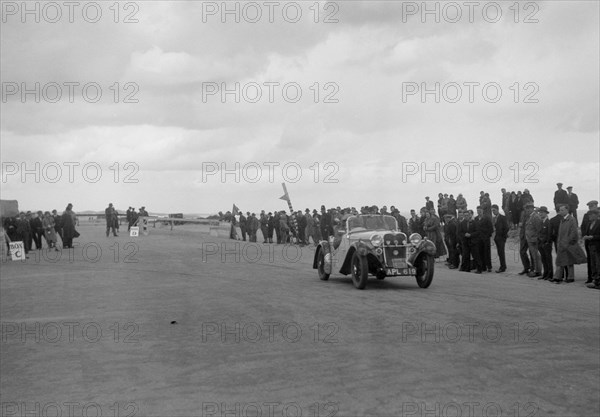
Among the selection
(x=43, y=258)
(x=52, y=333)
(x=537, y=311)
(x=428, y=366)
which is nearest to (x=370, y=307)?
(x=537, y=311)

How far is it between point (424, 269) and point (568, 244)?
3.51 m

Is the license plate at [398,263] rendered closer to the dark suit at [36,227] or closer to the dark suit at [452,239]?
the dark suit at [452,239]

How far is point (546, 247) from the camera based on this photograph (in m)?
17.6

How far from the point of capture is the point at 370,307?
12.7 metres

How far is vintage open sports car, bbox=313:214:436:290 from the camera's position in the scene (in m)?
15.9

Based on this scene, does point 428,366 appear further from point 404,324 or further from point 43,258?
point 43,258

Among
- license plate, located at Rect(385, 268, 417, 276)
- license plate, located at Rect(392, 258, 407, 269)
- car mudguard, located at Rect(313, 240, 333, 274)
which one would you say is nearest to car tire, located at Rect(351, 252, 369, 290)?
license plate, located at Rect(385, 268, 417, 276)

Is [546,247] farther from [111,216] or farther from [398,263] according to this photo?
[111,216]

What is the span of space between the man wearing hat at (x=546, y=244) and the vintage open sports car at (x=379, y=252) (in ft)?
10.4

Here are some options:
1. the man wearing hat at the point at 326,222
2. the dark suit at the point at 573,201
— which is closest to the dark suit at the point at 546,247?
the dark suit at the point at 573,201

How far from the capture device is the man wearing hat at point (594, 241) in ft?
50.9

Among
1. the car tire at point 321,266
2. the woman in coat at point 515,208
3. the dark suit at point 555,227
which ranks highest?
the woman in coat at point 515,208

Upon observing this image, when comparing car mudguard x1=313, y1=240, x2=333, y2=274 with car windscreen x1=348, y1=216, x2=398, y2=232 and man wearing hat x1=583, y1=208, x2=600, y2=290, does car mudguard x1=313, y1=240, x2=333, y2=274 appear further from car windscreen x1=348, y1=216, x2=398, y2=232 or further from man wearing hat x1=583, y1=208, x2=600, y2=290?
man wearing hat x1=583, y1=208, x2=600, y2=290

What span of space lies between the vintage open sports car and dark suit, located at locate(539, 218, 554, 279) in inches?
125
